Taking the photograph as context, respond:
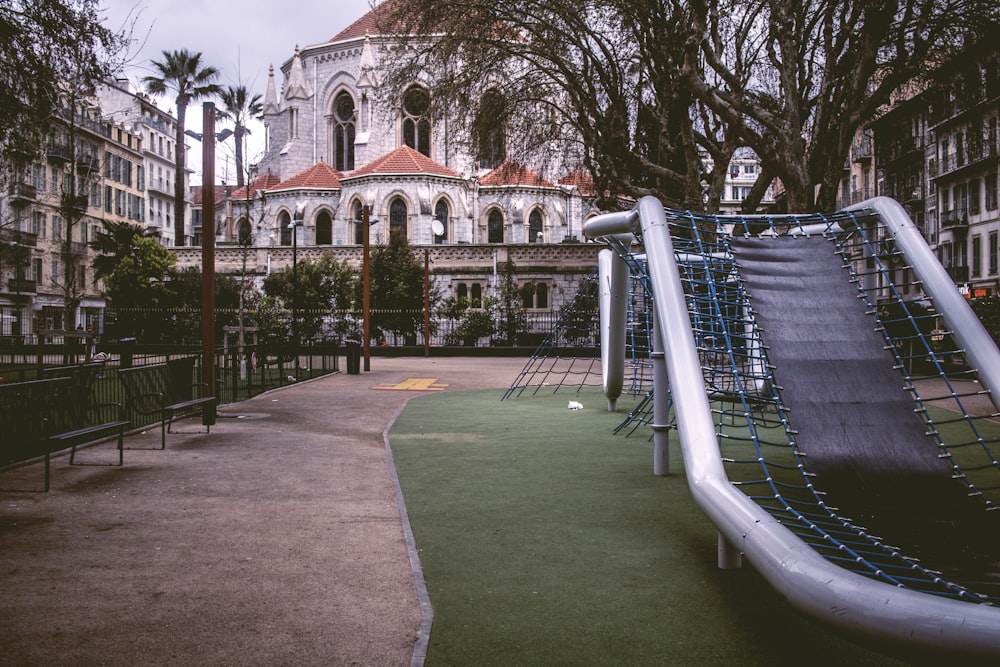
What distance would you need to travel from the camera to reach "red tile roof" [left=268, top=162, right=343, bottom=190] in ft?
188

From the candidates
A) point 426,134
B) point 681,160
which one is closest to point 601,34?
point 681,160

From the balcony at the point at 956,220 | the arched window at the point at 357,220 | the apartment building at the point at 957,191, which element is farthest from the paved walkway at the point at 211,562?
the arched window at the point at 357,220

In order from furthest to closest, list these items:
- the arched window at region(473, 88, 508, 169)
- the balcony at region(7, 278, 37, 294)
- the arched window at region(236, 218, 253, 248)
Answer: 1. the arched window at region(236, 218, 253, 248)
2. the balcony at region(7, 278, 37, 294)
3. the arched window at region(473, 88, 508, 169)

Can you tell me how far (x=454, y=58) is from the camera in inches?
772

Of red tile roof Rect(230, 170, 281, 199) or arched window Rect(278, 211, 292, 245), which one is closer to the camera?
arched window Rect(278, 211, 292, 245)

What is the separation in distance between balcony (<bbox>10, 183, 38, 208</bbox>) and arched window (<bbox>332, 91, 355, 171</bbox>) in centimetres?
1979

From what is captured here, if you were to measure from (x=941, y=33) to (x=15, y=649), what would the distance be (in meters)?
17.6

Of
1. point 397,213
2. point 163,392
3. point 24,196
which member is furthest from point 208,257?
point 24,196

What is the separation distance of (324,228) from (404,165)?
313 inches

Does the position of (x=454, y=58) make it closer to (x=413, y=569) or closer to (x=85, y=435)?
(x=85, y=435)

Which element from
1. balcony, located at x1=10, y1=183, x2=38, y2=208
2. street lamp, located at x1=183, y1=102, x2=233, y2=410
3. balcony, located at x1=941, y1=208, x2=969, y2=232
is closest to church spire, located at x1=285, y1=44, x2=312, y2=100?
balcony, located at x1=10, y1=183, x2=38, y2=208

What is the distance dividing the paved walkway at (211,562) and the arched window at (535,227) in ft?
157

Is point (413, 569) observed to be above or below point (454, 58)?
below

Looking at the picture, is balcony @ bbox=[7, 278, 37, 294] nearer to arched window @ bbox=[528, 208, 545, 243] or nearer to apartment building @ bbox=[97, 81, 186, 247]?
apartment building @ bbox=[97, 81, 186, 247]
